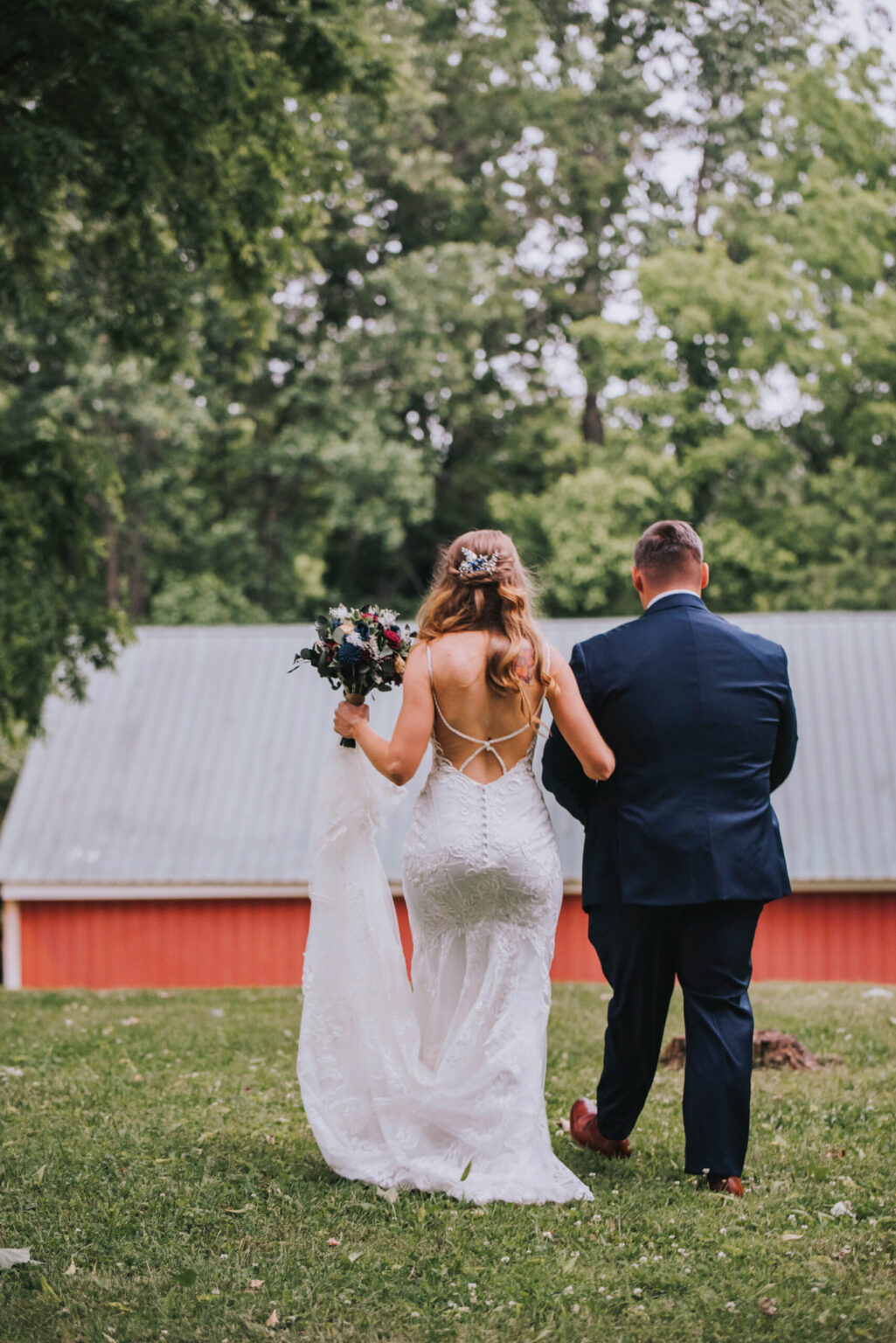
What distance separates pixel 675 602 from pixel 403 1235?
226cm

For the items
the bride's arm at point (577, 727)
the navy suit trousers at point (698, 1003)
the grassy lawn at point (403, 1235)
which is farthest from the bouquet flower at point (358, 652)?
the grassy lawn at point (403, 1235)

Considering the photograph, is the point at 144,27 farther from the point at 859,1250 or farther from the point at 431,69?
the point at 431,69

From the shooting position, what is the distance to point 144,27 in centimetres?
834

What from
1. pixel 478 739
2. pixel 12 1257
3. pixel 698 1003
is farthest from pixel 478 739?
pixel 12 1257

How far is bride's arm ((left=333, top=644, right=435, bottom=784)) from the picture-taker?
14.1ft

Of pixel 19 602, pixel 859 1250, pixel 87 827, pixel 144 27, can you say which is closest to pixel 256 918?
pixel 87 827

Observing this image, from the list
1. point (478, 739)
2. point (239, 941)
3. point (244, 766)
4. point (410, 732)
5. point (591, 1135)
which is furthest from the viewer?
point (244, 766)

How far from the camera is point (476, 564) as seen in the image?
434 cm

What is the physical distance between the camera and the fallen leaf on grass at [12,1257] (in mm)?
3504

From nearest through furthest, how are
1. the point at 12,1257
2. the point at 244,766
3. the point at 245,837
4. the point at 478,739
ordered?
the point at 12,1257, the point at 478,739, the point at 245,837, the point at 244,766

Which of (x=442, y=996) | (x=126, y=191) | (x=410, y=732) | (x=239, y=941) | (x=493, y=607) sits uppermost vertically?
(x=126, y=191)

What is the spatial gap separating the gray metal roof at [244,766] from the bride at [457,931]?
10909 millimetres

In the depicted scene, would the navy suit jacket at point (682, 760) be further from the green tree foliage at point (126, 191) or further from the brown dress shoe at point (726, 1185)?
the green tree foliage at point (126, 191)

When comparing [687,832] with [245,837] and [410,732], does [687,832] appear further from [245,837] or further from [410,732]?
[245,837]
